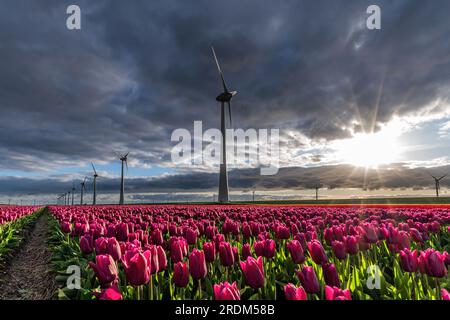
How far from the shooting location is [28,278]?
8078 millimetres

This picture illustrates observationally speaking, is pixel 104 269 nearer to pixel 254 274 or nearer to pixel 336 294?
pixel 254 274

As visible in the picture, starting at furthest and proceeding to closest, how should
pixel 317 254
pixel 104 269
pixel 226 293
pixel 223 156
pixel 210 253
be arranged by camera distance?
pixel 223 156 → pixel 210 253 → pixel 317 254 → pixel 104 269 → pixel 226 293

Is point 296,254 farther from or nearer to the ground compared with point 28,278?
farther from the ground

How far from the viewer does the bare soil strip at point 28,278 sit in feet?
21.8

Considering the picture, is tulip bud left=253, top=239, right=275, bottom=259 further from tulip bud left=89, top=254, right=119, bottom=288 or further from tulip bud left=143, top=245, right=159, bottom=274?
tulip bud left=89, top=254, right=119, bottom=288

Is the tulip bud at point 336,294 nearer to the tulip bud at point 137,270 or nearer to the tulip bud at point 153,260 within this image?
the tulip bud at point 137,270

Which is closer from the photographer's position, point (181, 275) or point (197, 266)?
point (181, 275)

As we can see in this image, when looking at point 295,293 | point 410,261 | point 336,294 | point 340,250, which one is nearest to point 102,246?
point 295,293

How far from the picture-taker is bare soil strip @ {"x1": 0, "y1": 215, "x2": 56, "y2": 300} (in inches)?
261

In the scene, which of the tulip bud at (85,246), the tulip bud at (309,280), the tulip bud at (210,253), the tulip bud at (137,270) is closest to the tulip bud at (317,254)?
the tulip bud at (309,280)

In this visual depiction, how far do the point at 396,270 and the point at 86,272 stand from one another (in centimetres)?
537
